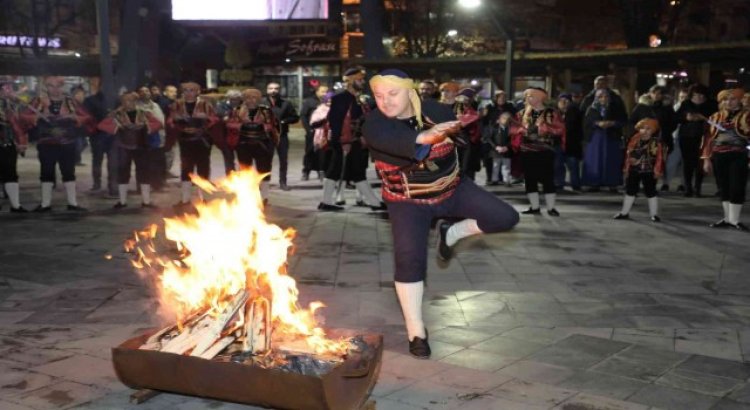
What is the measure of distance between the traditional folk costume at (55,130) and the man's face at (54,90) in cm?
2

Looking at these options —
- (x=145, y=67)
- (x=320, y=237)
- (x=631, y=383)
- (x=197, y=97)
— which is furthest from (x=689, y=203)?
(x=145, y=67)

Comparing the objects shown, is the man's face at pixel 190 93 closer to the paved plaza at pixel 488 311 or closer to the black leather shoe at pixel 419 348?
the paved plaza at pixel 488 311

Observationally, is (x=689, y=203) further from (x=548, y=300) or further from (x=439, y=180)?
(x=439, y=180)

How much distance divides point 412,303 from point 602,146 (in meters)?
10.6

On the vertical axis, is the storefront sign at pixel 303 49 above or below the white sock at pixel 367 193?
above

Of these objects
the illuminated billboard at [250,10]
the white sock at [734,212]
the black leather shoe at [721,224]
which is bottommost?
the black leather shoe at [721,224]

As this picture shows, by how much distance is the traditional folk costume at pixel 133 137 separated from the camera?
484 inches

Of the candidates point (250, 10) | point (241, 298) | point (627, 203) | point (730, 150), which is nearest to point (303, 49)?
point (250, 10)

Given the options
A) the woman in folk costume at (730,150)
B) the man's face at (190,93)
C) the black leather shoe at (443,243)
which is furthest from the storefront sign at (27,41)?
the black leather shoe at (443,243)

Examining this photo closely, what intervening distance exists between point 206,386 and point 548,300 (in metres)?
3.78

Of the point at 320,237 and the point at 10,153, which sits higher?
the point at 10,153

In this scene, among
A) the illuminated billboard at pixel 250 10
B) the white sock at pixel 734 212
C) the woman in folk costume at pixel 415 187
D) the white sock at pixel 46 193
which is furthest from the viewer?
the illuminated billboard at pixel 250 10

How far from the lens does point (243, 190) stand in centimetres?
491

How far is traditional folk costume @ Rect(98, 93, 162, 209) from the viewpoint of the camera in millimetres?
12289
